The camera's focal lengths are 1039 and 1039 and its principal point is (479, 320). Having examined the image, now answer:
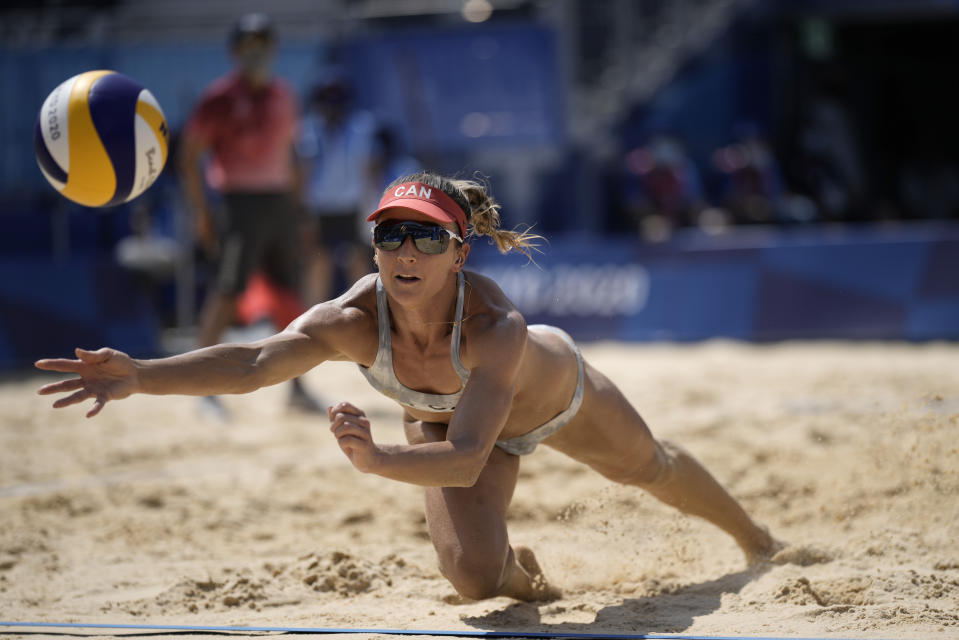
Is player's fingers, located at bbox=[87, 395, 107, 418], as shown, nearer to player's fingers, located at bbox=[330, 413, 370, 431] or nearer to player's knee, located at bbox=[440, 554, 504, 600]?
player's fingers, located at bbox=[330, 413, 370, 431]

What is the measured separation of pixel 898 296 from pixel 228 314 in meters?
5.82

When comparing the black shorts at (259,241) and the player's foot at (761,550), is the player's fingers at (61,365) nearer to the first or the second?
the player's foot at (761,550)

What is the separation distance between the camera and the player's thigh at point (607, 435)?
3.61 m

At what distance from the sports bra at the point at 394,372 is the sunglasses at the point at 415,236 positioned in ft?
0.81

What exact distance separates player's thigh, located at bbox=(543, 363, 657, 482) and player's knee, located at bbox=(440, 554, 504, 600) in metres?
0.53

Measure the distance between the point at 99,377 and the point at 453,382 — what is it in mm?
1079

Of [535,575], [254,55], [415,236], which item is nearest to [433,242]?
[415,236]

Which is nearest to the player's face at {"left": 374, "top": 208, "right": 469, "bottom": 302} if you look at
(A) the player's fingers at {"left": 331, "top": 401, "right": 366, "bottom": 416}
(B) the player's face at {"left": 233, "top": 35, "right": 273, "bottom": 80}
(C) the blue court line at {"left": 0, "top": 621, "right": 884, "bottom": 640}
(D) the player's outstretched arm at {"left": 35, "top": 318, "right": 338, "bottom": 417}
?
(D) the player's outstretched arm at {"left": 35, "top": 318, "right": 338, "bottom": 417}

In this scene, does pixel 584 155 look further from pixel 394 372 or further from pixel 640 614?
pixel 640 614

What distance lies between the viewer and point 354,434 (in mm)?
2727

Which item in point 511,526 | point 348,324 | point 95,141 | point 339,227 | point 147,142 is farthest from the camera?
point 339,227

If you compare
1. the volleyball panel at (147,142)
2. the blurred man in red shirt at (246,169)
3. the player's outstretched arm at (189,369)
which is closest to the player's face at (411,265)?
the player's outstretched arm at (189,369)

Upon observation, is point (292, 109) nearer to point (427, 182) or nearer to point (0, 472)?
point (0, 472)

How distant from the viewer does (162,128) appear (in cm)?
402
